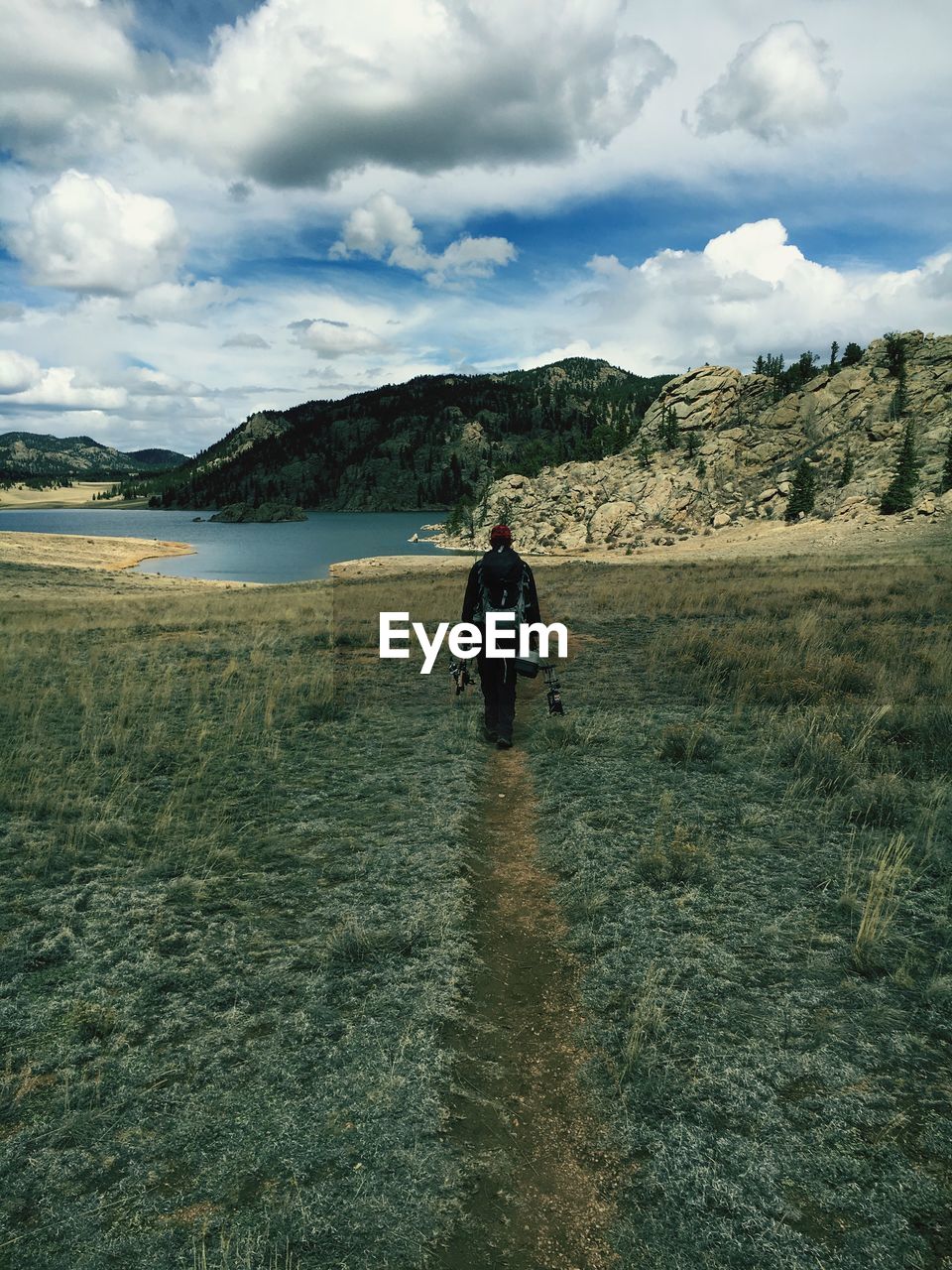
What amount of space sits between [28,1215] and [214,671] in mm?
11676

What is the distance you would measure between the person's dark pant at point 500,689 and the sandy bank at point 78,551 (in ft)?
181

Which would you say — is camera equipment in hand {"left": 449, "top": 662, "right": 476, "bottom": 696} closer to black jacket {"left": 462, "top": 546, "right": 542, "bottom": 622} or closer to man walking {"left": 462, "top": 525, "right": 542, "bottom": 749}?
man walking {"left": 462, "top": 525, "right": 542, "bottom": 749}

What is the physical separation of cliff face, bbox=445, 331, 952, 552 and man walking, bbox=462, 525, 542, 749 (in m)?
72.2

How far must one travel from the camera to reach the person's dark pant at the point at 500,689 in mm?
9883

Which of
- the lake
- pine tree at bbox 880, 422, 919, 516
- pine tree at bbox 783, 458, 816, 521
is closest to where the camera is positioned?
pine tree at bbox 880, 422, 919, 516

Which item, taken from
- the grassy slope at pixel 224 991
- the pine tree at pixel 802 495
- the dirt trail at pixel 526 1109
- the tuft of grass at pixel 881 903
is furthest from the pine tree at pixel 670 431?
the dirt trail at pixel 526 1109

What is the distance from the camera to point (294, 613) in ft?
75.3

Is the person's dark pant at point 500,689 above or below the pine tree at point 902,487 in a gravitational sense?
below

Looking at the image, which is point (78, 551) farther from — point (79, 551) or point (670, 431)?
point (670, 431)

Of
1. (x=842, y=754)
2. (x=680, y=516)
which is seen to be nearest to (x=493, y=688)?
(x=842, y=754)

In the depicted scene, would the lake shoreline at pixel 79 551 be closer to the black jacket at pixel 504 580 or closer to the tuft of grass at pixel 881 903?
the black jacket at pixel 504 580

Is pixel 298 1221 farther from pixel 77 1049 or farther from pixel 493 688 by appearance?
pixel 493 688

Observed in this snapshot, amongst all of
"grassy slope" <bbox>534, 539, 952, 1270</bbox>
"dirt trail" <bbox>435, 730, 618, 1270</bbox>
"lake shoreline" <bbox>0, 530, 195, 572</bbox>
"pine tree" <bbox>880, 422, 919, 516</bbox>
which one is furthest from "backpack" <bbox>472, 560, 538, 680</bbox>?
"pine tree" <bbox>880, 422, 919, 516</bbox>

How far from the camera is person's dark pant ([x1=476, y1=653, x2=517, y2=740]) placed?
9883 mm
